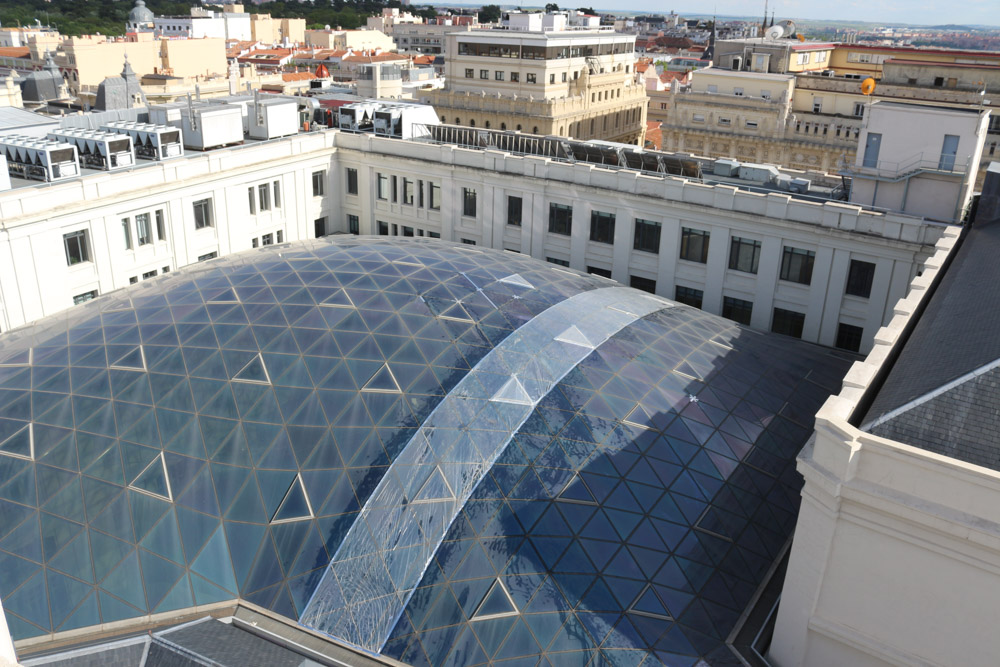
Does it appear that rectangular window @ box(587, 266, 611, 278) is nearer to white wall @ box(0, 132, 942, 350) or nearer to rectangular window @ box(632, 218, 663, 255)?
white wall @ box(0, 132, 942, 350)

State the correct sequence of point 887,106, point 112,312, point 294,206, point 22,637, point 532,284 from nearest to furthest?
point 22,637, point 112,312, point 532,284, point 887,106, point 294,206

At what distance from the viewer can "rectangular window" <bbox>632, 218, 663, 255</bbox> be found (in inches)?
1873

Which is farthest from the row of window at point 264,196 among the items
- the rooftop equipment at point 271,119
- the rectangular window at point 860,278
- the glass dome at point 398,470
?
the rectangular window at point 860,278

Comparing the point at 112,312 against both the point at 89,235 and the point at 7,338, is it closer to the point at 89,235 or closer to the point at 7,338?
the point at 7,338

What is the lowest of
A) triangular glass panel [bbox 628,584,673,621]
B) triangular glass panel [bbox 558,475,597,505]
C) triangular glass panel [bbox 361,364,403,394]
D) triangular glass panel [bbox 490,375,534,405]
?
triangular glass panel [bbox 628,584,673,621]

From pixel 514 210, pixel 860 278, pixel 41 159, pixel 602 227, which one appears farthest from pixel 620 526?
pixel 41 159

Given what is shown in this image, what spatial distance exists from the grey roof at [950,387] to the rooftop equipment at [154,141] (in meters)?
43.2

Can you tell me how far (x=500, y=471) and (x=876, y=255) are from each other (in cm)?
2506

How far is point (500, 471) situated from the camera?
2666 centimetres

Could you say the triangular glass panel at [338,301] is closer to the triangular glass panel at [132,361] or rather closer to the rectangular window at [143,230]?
the triangular glass panel at [132,361]

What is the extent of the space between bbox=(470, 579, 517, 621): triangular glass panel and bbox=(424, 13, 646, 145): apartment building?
78.7 meters

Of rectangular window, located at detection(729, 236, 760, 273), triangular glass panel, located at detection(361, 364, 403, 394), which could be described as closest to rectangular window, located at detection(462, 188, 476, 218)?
rectangular window, located at detection(729, 236, 760, 273)

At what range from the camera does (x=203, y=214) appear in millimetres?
50281

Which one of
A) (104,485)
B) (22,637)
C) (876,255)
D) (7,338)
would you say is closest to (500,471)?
(104,485)
